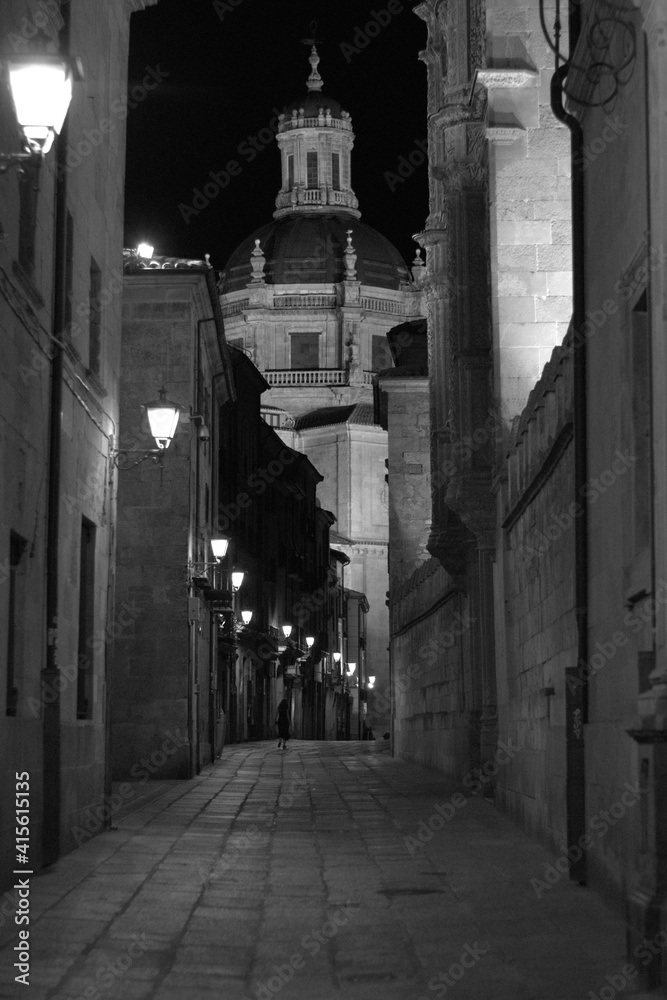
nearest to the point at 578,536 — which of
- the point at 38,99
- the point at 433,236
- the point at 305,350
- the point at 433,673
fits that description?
the point at 38,99

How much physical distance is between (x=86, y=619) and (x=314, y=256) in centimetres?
10183

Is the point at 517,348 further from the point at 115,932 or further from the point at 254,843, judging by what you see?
the point at 115,932

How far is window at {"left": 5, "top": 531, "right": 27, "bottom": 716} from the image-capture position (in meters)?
11.2

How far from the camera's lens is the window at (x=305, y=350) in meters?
111

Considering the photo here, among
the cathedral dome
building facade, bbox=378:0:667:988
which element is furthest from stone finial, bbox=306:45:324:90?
building facade, bbox=378:0:667:988

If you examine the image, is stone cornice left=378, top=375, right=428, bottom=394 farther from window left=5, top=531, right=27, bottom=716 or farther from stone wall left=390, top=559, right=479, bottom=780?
window left=5, top=531, right=27, bottom=716

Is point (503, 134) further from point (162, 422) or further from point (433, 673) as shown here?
point (433, 673)

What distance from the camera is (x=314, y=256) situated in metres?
115

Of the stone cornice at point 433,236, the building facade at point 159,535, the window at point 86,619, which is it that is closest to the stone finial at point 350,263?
the stone cornice at point 433,236

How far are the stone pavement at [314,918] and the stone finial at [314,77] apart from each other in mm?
115245

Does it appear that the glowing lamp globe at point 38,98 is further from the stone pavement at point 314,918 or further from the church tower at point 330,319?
the church tower at point 330,319

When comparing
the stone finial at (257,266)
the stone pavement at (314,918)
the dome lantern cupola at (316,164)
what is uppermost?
the dome lantern cupola at (316,164)

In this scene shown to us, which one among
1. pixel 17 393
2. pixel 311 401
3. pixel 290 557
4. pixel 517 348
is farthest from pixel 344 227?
pixel 17 393

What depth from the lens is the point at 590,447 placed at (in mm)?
10320
